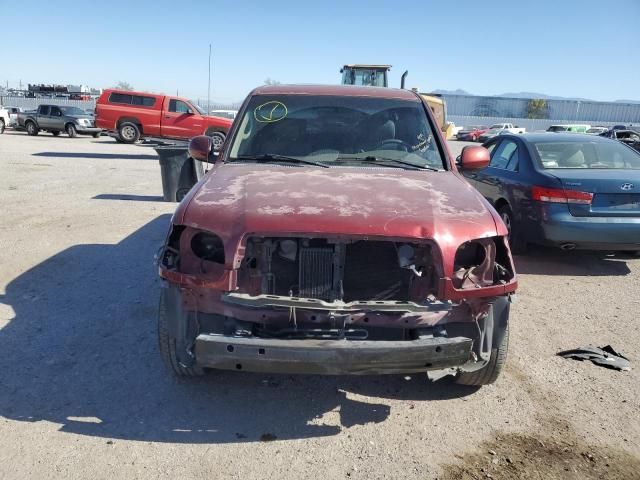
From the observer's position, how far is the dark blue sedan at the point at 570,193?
572 cm

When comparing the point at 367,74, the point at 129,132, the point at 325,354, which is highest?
the point at 367,74

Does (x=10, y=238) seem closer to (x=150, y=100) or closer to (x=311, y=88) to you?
(x=311, y=88)

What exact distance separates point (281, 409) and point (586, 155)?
5319 mm

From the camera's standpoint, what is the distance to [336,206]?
2.90 meters

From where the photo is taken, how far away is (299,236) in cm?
271

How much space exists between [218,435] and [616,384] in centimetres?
272

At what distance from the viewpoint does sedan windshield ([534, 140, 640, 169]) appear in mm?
6371

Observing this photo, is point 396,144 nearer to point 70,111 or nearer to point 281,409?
point 281,409

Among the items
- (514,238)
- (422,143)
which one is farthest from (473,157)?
(514,238)

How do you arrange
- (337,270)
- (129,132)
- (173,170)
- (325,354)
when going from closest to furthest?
(325,354), (337,270), (173,170), (129,132)

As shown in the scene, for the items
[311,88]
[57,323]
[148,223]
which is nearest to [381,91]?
[311,88]

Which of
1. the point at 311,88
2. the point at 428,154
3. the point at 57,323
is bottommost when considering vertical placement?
the point at 57,323

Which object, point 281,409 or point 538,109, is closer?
point 281,409

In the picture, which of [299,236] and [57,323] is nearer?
[299,236]
